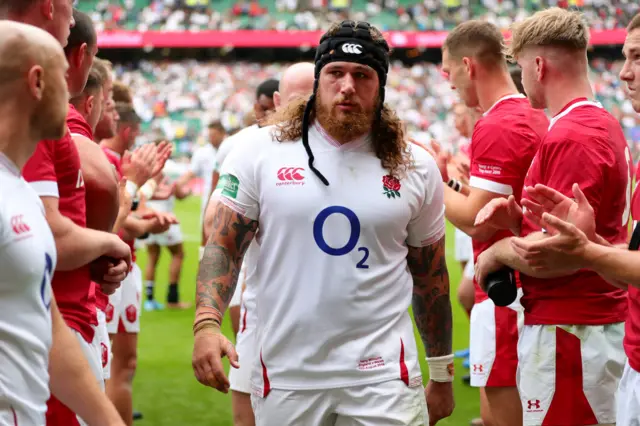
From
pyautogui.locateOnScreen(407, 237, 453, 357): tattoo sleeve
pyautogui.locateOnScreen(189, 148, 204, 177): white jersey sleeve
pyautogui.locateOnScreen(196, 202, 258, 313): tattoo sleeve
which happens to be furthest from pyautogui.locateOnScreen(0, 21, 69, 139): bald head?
pyautogui.locateOnScreen(189, 148, 204, 177): white jersey sleeve

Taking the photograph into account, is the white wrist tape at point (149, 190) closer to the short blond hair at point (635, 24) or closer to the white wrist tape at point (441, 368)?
the white wrist tape at point (441, 368)

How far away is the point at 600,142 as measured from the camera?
4066 millimetres

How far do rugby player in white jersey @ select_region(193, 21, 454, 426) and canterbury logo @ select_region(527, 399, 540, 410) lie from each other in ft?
2.40

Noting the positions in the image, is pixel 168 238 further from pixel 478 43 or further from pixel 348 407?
pixel 348 407

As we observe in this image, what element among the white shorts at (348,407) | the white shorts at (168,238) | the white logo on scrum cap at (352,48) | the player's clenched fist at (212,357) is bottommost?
the white shorts at (168,238)

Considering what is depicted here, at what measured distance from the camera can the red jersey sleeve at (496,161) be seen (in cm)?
473

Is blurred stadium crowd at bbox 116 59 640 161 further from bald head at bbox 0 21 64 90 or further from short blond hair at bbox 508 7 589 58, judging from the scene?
bald head at bbox 0 21 64 90

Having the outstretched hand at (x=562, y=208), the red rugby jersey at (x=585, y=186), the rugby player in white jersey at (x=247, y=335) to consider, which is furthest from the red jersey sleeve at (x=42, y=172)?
the red rugby jersey at (x=585, y=186)

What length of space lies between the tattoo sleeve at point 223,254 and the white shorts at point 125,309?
2.61 meters

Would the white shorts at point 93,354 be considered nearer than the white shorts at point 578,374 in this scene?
Yes

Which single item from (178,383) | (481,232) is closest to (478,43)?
(481,232)

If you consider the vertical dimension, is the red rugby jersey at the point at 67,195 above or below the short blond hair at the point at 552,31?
below

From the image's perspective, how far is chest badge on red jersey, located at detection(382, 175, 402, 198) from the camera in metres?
3.71

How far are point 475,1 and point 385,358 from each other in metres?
37.2
